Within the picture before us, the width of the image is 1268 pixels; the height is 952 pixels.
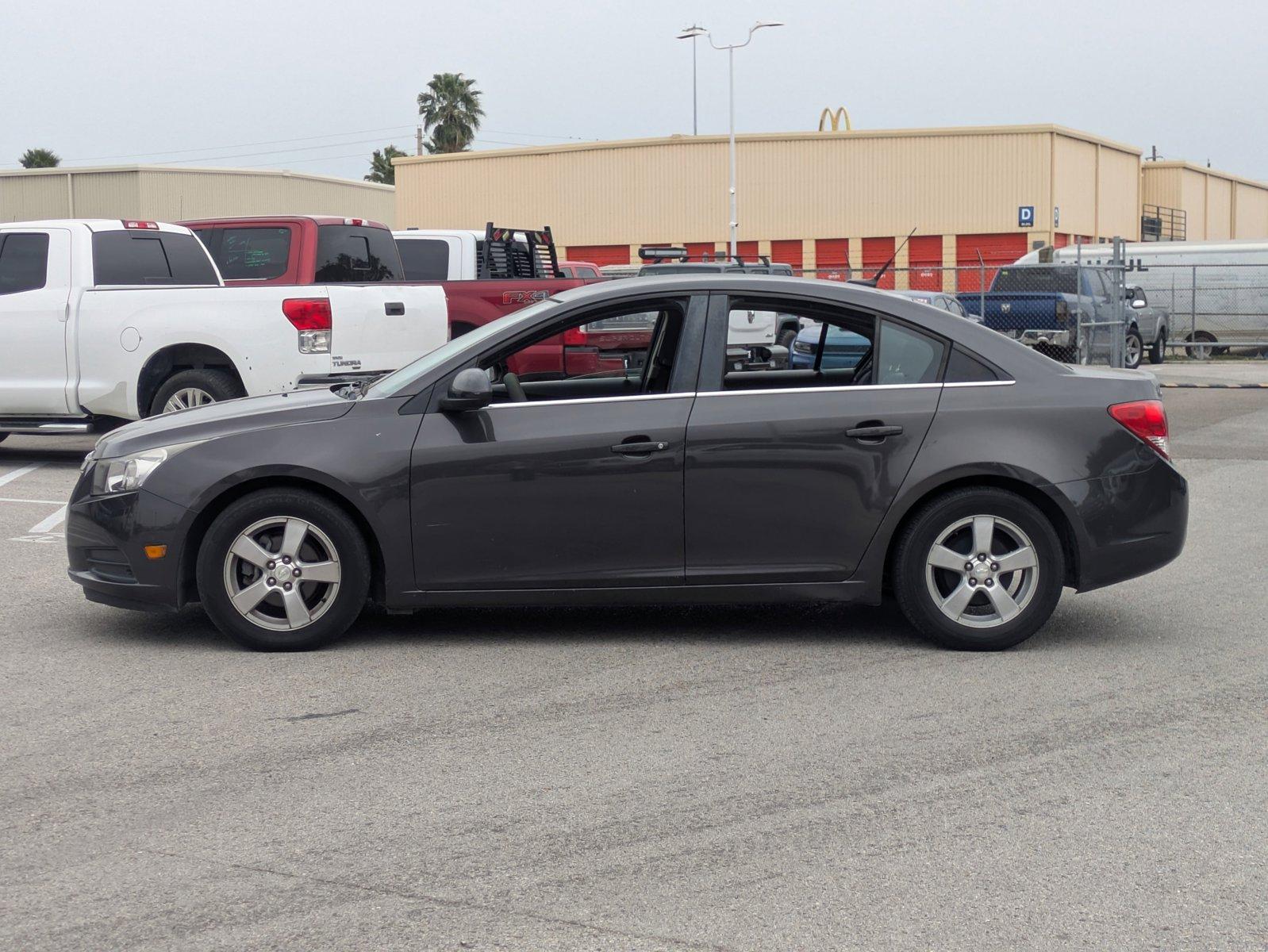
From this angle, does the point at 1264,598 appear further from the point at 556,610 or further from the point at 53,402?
the point at 53,402

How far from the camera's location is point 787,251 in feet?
167

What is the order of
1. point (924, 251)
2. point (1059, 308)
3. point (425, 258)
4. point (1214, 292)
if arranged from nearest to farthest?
1. point (425, 258)
2. point (1059, 308)
3. point (1214, 292)
4. point (924, 251)

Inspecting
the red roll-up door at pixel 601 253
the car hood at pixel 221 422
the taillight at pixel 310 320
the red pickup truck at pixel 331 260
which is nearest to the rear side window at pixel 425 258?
the red pickup truck at pixel 331 260

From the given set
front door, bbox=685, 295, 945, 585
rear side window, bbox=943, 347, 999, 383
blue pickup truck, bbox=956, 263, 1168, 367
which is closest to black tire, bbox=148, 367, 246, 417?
front door, bbox=685, 295, 945, 585

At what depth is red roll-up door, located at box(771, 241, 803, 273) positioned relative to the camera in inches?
1992

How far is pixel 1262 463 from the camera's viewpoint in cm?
1400

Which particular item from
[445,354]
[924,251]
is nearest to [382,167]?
[924,251]

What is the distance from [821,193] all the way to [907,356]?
146 feet

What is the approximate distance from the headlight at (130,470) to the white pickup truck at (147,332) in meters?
5.23

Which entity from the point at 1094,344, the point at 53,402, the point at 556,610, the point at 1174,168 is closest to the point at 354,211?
the point at 1174,168

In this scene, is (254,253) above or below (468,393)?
above

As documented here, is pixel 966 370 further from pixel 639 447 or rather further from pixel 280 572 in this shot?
pixel 280 572

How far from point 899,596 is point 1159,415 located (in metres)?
1.37

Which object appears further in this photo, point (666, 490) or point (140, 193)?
point (140, 193)
